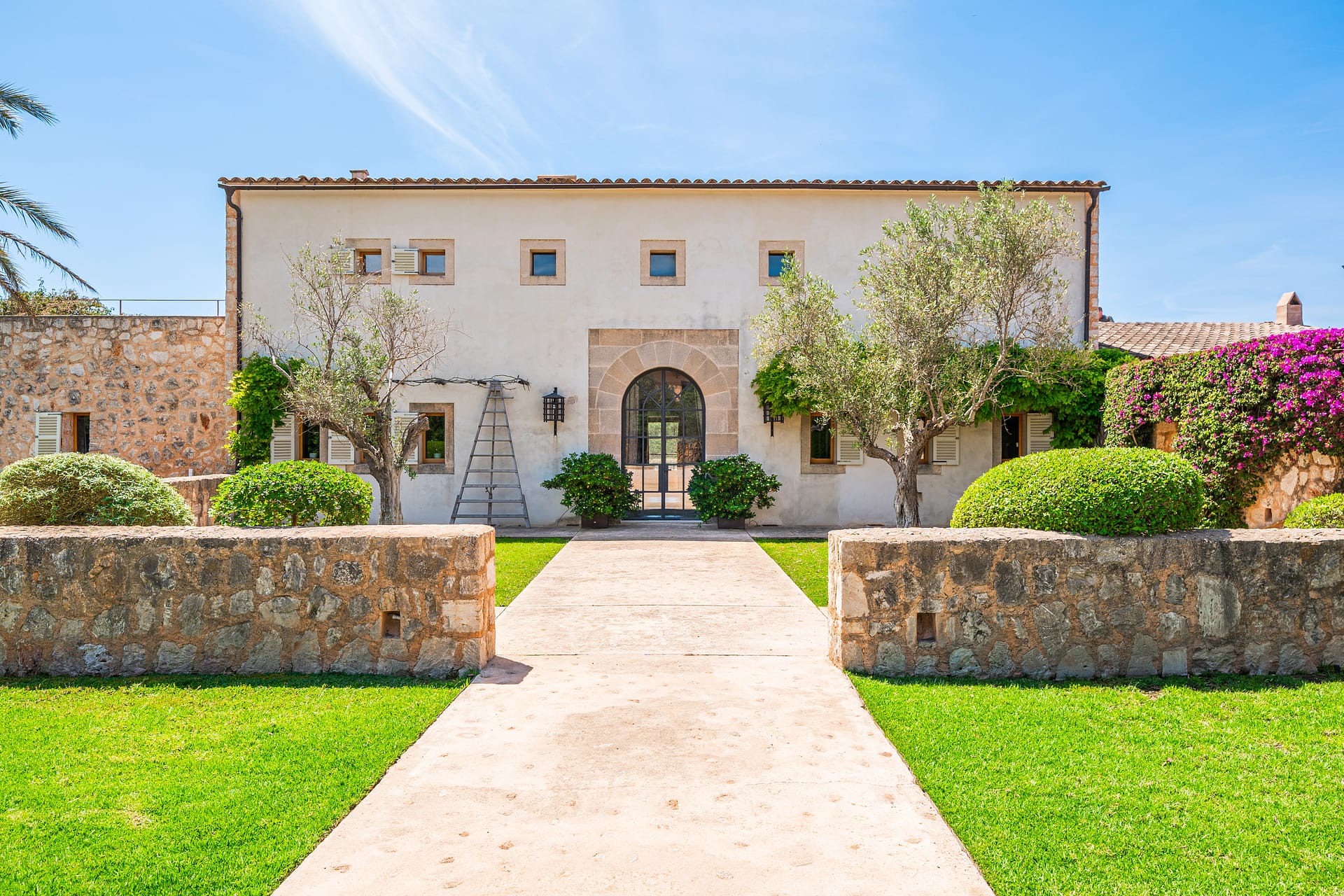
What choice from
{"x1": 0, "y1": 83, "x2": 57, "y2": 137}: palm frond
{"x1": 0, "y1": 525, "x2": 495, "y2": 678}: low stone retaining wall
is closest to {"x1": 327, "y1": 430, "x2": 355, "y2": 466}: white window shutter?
{"x1": 0, "y1": 83, "x2": 57, "y2": 137}: palm frond

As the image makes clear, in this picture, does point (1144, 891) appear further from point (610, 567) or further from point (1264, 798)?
point (610, 567)

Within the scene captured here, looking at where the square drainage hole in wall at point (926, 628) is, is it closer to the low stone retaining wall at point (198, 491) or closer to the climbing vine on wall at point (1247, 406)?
the climbing vine on wall at point (1247, 406)

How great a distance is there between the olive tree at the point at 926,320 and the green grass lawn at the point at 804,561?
161 centimetres

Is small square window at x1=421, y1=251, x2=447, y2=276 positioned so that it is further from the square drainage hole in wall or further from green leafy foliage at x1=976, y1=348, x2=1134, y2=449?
the square drainage hole in wall

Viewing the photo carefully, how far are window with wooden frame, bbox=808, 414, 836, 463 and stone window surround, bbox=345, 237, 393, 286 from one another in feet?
26.3

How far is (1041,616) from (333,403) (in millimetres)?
8446

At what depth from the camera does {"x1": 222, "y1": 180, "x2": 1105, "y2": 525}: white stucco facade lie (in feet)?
43.3

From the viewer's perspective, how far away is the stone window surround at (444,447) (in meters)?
13.2

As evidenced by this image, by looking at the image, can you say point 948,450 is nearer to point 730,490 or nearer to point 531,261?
point 730,490

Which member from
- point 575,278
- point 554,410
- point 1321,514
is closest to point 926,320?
point 1321,514

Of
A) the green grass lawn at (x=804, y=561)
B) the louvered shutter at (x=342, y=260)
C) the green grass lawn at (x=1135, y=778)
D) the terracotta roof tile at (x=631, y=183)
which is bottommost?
the green grass lawn at (x=804, y=561)

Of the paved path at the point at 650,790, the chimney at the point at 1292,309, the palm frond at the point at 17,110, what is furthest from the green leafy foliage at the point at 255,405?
the chimney at the point at 1292,309

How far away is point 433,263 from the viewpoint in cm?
1350

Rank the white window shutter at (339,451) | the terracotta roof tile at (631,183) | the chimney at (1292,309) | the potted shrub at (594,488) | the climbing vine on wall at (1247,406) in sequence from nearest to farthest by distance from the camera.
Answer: the climbing vine on wall at (1247,406)
the potted shrub at (594,488)
the terracotta roof tile at (631,183)
the white window shutter at (339,451)
the chimney at (1292,309)
